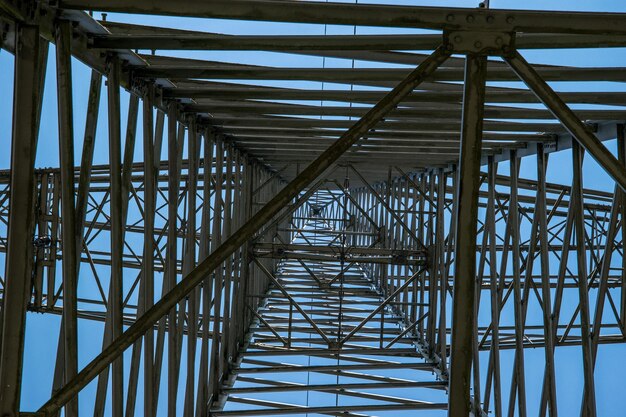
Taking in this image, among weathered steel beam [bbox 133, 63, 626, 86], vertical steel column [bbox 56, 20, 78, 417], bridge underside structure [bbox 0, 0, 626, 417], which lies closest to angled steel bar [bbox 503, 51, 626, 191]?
bridge underside structure [bbox 0, 0, 626, 417]

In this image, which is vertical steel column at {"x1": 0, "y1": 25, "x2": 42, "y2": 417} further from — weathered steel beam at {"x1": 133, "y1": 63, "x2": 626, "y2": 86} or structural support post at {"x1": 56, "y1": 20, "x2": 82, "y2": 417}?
weathered steel beam at {"x1": 133, "y1": 63, "x2": 626, "y2": 86}

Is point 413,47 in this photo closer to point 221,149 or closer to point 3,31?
point 3,31

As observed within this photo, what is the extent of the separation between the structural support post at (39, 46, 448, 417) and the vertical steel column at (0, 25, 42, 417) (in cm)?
58

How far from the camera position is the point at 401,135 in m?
11.9

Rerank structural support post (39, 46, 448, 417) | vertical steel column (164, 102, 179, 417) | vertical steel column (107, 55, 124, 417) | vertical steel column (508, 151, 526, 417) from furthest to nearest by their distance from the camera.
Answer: vertical steel column (508, 151, 526, 417), vertical steel column (164, 102, 179, 417), vertical steel column (107, 55, 124, 417), structural support post (39, 46, 448, 417)

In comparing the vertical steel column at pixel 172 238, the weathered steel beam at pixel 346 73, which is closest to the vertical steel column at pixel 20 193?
the weathered steel beam at pixel 346 73

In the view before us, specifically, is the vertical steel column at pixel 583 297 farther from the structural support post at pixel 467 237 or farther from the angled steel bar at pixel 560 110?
the structural support post at pixel 467 237

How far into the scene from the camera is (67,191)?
18.4ft

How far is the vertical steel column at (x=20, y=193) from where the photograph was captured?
5.04 m

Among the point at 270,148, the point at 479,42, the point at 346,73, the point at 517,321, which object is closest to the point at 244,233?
the point at 479,42

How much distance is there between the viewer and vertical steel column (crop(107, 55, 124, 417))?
22.2 ft

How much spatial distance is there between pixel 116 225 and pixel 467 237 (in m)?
3.70

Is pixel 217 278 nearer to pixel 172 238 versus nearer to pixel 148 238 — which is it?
pixel 172 238

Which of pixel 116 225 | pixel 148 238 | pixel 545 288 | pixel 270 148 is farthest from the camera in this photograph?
pixel 270 148
